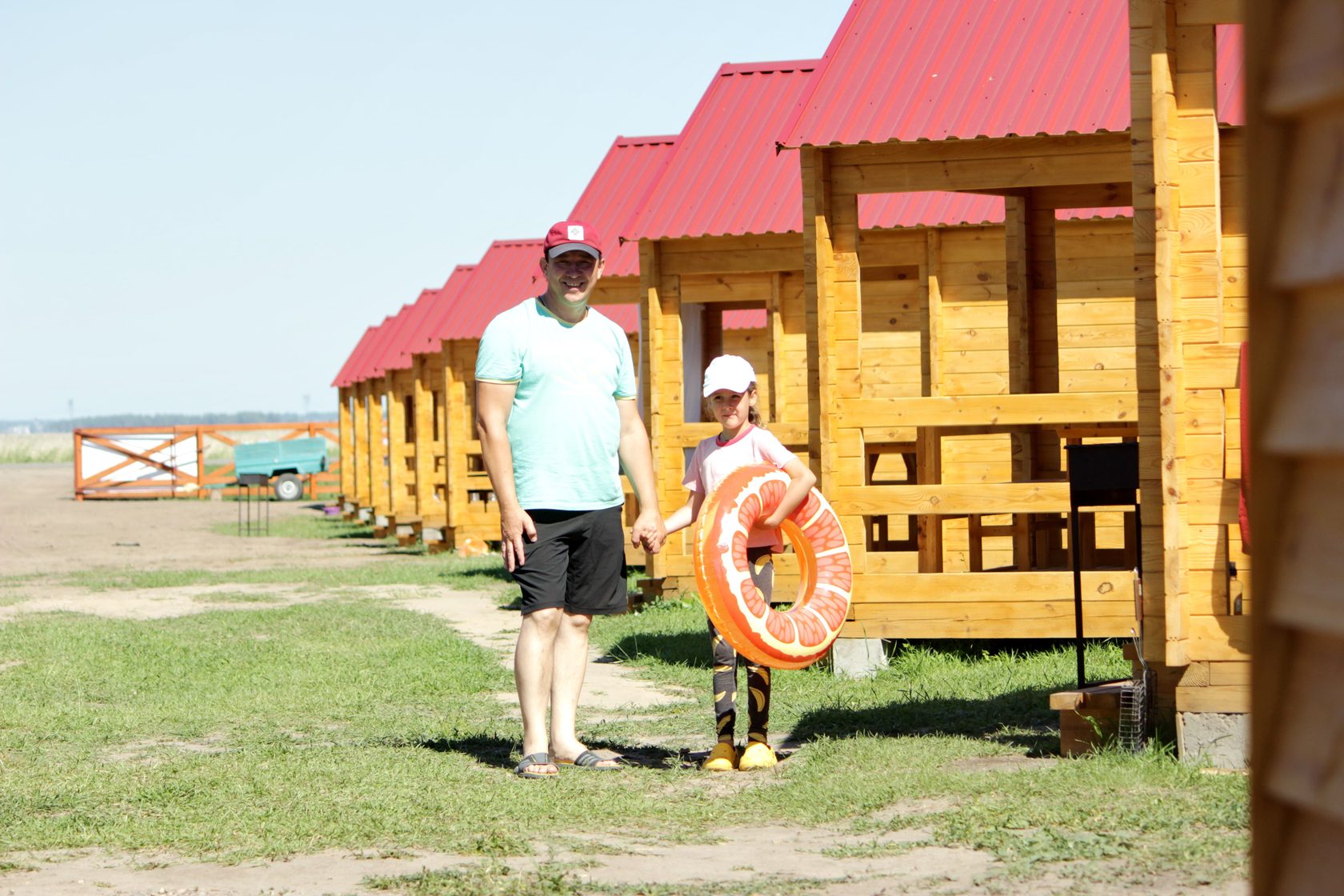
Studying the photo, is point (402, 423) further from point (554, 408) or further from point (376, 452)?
point (554, 408)

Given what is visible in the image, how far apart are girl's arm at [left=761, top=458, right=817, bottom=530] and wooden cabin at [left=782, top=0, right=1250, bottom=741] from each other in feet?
4.52

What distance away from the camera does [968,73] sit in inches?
372

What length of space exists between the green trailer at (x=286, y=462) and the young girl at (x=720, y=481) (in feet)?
142

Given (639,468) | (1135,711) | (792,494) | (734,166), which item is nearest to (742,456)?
(792,494)

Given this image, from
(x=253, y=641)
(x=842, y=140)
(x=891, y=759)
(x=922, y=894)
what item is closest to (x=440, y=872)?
(x=922, y=894)

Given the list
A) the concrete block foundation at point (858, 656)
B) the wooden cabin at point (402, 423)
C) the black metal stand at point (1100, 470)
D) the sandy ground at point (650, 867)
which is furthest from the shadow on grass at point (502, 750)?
the wooden cabin at point (402, 423)

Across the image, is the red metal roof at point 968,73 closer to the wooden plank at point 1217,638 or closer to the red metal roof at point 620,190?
the wooden plank at point 1217,638

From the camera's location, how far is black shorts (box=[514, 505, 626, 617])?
6.86m

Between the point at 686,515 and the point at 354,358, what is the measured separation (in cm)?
3443

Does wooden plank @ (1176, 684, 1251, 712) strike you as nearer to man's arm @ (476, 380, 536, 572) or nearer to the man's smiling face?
man's arm @ (476, 380, 536, 572)

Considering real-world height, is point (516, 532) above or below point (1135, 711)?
above

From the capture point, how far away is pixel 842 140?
365 inches

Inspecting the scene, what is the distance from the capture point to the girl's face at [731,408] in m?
7.29

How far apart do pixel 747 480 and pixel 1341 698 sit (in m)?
5.47
